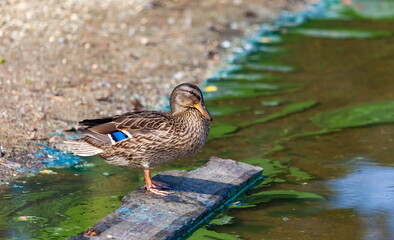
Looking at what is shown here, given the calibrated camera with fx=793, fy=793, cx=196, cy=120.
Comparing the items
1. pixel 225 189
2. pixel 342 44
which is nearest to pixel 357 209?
pixel 225 189

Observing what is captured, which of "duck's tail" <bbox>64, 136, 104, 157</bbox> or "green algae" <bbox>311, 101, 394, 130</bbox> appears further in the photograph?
"green algae" <bbox>311, 101, 394, 130</bbox>

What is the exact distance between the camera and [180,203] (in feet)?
21.1

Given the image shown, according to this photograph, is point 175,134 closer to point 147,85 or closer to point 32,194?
point 32,194

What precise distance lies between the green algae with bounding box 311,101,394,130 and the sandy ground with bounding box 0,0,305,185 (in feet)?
6.59

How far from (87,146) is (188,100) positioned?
3.12ft

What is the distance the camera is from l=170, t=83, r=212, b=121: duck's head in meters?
6.82

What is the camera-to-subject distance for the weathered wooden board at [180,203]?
19.0 ft

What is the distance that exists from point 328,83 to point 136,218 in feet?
18.1

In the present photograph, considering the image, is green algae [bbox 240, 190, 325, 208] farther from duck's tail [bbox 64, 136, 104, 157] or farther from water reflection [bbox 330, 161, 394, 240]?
duck's tail [bbox 64, 136, 104, 157]

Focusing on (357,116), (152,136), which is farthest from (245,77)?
(152,136)

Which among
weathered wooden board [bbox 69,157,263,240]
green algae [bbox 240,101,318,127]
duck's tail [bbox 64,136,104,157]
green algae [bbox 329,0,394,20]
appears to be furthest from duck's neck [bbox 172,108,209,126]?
green algae [bbox 329,0,394,20]

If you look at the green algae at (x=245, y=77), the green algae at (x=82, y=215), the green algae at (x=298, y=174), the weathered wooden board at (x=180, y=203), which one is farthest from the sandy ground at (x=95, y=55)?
the green algae at (x=298, y=174)

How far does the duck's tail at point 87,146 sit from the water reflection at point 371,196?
210 centimetres

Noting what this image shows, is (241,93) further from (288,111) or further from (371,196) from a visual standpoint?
(371,196)
